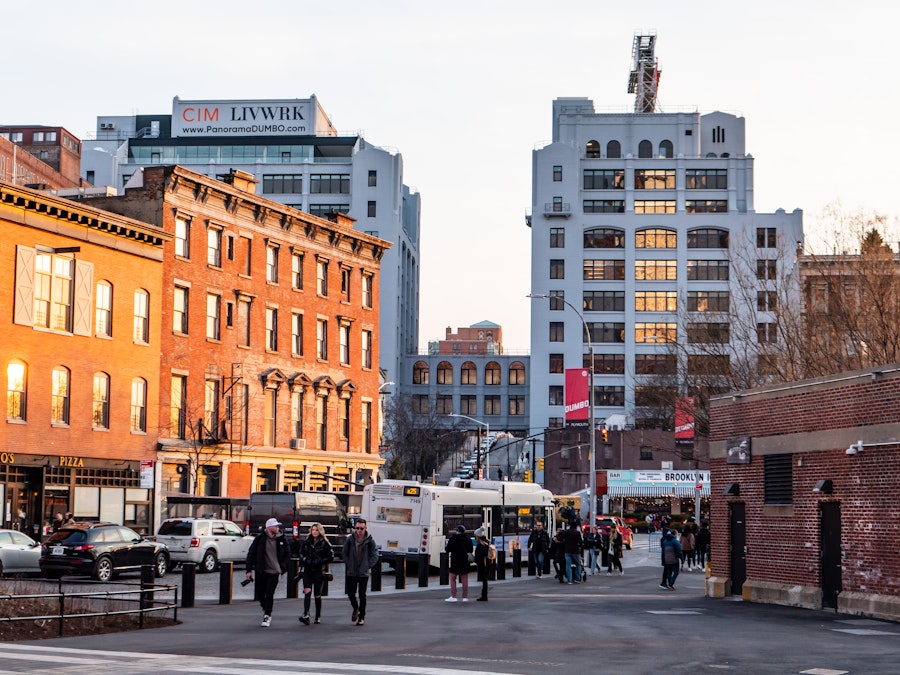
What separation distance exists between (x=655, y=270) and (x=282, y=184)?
128 feet

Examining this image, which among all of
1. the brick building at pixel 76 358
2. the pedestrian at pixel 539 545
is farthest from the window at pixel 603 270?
the pedestrian at pixel 539 545

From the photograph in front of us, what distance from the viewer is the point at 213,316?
56.6 m

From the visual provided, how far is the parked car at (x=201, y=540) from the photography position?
Result: 40.1m

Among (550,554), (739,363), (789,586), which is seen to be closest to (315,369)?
(739,363)

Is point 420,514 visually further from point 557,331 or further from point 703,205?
point 703,205

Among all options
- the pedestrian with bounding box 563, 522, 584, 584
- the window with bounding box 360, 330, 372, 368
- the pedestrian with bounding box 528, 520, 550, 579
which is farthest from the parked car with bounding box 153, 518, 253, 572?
the window with bounding box 360, 330, 372, 368

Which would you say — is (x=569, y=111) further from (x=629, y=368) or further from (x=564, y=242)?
(x=629, y=368)

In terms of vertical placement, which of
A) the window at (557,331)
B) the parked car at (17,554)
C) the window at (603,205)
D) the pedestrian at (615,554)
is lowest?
the pedestrian at (615,554)

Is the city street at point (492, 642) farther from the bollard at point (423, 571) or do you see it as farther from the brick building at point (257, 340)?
the brick building at point (257, 340)

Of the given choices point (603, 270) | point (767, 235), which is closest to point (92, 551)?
point (603, 270)

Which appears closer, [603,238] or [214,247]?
[214,247]

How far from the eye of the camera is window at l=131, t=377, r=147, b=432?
51.1m

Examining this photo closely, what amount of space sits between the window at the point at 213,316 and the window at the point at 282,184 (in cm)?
7227

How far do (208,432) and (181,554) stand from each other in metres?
15.1
